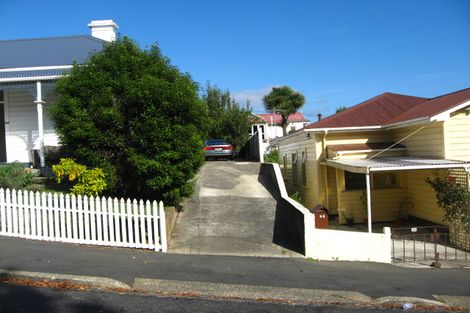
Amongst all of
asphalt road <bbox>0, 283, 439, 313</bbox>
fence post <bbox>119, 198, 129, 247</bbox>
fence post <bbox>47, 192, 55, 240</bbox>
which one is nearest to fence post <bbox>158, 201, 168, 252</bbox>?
fence post <bbox>119, 198, 129, 247</bbox>

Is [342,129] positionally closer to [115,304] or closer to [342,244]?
[342,244]

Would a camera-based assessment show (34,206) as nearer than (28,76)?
Yes

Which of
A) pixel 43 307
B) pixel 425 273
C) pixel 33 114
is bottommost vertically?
pixel 425 273

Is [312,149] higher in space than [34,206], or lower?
higher

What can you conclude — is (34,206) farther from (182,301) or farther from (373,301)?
(373,301)

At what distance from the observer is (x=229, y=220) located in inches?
480

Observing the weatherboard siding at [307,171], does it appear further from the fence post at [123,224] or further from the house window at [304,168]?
the fence post at [123,224]

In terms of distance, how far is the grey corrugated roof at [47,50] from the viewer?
55.6 ft

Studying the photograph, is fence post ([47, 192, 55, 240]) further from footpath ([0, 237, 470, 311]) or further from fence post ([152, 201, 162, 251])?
fence post ([152, 201, 162, 251])

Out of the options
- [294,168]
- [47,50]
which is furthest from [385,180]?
[47,50]

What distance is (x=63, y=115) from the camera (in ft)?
35.8

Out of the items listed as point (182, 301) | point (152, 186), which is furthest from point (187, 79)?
point (182, 301)

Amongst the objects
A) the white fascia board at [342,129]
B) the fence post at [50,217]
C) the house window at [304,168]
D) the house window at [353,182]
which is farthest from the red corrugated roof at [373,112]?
the fence post at [50,217]

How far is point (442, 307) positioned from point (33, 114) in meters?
14.6
